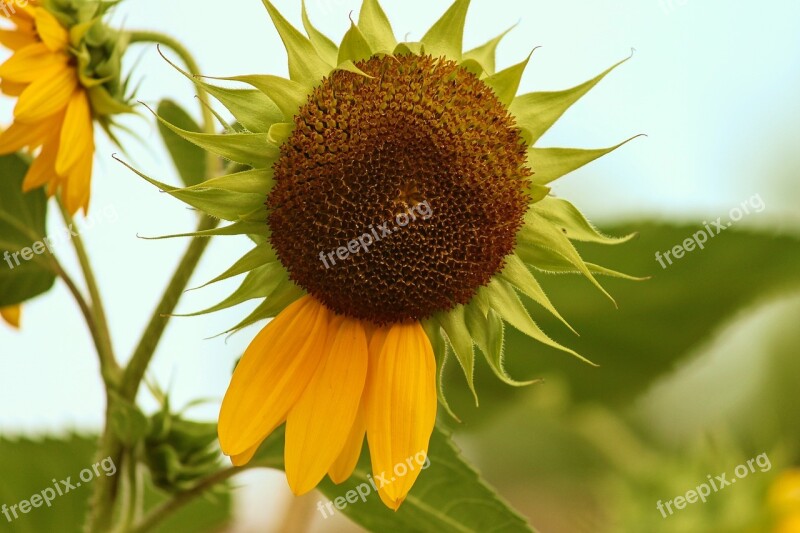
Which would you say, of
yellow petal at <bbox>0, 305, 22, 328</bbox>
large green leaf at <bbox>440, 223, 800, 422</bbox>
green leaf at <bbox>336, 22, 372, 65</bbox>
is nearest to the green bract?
green leaf at <bbox>336, 22, 372, 65</bbox>

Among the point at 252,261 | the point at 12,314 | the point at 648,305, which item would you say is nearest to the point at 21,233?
the point at 12,314

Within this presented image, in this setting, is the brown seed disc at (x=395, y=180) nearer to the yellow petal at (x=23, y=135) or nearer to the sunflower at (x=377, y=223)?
the sunflower at (x=377, y=223)

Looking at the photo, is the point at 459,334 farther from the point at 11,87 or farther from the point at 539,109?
the point at 11,87

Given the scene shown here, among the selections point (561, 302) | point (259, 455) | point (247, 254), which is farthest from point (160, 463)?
point (561, 302)

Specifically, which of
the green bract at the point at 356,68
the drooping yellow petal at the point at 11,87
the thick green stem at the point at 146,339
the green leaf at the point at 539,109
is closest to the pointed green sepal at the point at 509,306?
the green bract at the point at 356,68

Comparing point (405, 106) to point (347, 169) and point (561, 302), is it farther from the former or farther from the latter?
point (561, 302)

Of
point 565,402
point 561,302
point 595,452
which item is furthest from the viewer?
point 595,452

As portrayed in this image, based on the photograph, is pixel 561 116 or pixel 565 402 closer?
pixel 561 116
